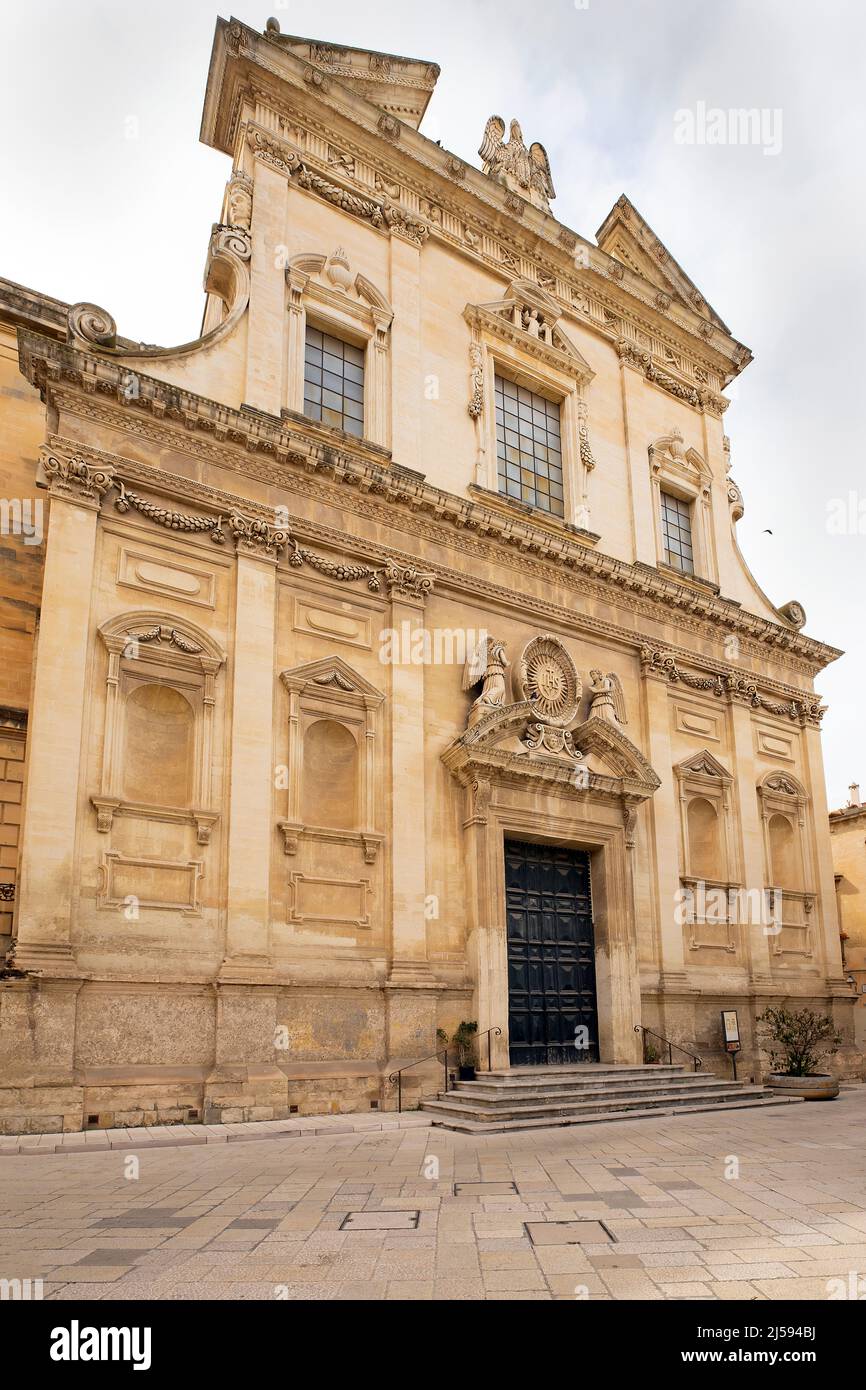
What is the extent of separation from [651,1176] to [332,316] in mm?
14225

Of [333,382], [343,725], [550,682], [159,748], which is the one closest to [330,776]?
[343,725]

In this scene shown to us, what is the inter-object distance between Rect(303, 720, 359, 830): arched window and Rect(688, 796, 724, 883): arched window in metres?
8.24

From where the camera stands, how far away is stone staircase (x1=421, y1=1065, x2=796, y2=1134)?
12.7 meters

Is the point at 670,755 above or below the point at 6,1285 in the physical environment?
above

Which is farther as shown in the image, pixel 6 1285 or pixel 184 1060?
pixel 184 1060

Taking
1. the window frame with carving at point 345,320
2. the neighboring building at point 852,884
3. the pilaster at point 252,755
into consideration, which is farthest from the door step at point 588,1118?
the neighboring building at point 852,884

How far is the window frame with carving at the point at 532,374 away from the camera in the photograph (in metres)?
19.0

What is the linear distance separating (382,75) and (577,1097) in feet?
60.7

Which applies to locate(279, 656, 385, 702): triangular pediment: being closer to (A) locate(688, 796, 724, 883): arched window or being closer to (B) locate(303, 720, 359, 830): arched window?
(B) locate(303, 720, 359, 830): arched window

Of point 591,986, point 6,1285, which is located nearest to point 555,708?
point 591,986

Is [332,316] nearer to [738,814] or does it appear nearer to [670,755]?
[670,755]

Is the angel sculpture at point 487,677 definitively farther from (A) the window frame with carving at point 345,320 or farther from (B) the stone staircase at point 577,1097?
(B) the stone staircase at point 577,1097

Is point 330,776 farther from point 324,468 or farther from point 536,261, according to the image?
point 536,261

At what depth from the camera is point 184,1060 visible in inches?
486
